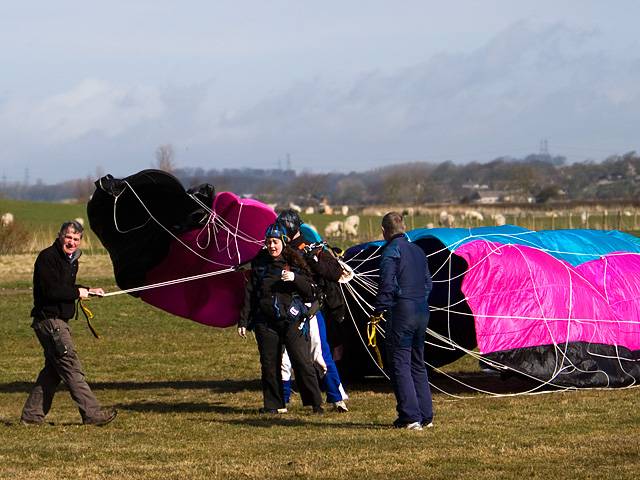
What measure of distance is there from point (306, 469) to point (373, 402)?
→ 12.4ft

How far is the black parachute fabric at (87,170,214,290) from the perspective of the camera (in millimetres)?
13055

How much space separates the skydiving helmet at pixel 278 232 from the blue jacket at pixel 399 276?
1.33 m

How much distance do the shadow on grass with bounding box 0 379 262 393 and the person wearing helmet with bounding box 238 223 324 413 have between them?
238cm

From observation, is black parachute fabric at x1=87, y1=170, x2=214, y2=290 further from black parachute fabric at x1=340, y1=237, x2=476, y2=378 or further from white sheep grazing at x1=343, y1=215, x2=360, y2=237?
white sheep grazing at x1=343, y1=215, x2=360, y2=237

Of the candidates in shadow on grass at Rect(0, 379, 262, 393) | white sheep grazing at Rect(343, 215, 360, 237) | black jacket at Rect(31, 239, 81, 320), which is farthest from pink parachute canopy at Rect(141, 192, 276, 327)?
white sheep grazing at Rect(343, 215, 360, 237)

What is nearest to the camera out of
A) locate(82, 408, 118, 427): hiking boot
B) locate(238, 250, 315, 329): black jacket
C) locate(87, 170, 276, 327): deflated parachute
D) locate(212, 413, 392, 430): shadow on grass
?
locate(212, 413, 392, 430): shadow on grass

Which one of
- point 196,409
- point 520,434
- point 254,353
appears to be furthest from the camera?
point 254,353

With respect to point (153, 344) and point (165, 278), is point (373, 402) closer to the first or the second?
point (165, 278)

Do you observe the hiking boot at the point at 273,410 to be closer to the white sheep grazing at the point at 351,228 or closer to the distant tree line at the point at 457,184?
the white sheep grazing at the point at 351,228

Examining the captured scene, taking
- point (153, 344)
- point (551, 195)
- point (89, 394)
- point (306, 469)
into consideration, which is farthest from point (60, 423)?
point (551, 195)

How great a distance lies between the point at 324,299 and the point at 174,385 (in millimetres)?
3376

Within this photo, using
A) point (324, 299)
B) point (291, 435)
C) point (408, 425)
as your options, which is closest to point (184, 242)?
point (324, 299)

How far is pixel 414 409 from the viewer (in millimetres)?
9922

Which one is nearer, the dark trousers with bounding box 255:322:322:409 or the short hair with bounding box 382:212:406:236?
the short hair with bounding box 382:212:406:236
